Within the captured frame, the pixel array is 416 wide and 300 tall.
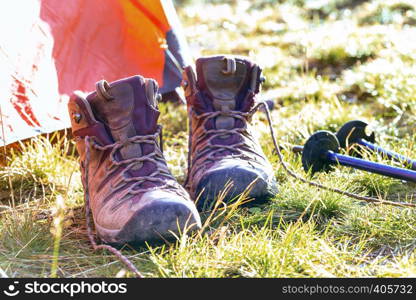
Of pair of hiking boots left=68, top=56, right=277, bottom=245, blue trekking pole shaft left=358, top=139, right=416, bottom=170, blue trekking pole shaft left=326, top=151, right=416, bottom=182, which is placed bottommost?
blue trekking pole shaft left=358, top=139, right=416, bottom=170

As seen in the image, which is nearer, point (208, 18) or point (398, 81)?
point (398, 81)

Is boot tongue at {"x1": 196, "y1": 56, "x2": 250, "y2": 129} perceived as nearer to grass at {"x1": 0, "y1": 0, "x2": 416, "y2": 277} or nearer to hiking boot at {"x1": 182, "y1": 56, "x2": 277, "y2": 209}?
hiking boot at {"x1": 182, "y1": 56, "x2": 277, "y2": 209}

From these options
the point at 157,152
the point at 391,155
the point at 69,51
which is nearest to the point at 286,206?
the point at 157,152

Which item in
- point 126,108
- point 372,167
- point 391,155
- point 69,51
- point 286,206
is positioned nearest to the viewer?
point 126,108

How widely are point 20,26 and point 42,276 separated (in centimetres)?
151

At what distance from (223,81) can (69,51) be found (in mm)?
994

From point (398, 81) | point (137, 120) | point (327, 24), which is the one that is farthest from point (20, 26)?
point (327, 24)

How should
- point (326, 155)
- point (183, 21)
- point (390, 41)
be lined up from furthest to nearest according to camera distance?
1. point (183, 21)
2. point (390, 41)
3. point (326, 155)

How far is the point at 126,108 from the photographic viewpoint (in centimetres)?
247

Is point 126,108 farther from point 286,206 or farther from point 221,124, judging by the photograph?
point 286,206

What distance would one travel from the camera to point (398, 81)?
14.1ft

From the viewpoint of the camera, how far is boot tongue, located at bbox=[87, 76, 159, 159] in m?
2.46

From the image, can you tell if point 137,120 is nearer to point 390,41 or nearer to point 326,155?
point 326,155

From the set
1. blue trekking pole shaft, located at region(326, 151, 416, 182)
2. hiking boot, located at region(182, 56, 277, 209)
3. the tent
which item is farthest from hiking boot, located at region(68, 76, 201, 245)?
blue trekking pole shaft, located at region(326, 151, 416, 182)
